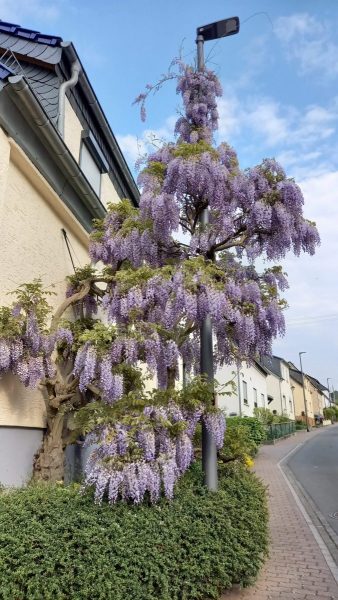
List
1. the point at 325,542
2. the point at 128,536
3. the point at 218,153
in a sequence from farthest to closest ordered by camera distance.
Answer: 1. the point at 325,542
2. the point at 218,153
3. the point at 128,536

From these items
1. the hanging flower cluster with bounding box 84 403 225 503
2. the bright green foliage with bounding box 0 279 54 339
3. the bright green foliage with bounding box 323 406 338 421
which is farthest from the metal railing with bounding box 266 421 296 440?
the bright green foliage with bounding box 323 406 338 421

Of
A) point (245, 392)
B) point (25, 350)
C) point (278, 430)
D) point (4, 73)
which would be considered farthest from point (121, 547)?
point (278, 430)

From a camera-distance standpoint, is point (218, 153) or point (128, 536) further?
point (218, 153)

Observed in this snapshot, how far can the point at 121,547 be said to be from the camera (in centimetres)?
377

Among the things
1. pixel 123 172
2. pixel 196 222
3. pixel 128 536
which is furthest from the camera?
pixel 123 172

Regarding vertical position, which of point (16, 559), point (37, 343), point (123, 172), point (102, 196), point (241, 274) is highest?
point (123, 172)

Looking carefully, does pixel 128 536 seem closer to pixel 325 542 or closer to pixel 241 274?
pixel 241 274

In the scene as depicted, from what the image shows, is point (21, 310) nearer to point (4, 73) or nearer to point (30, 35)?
point (4, 73)

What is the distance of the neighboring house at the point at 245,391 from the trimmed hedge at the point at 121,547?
1608 centimetres

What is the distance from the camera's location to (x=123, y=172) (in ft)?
40.4

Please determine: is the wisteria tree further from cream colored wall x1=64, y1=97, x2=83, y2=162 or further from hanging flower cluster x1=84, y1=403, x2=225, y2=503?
cream colored wall x1=64, y1=97, x2=83, y2=162

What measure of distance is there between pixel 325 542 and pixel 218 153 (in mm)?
6217

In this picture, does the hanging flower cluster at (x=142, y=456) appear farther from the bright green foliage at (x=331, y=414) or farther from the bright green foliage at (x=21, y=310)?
the bright green foliage at (x=331, y=414)

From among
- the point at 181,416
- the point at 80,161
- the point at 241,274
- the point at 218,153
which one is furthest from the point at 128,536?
the point at 80,161
